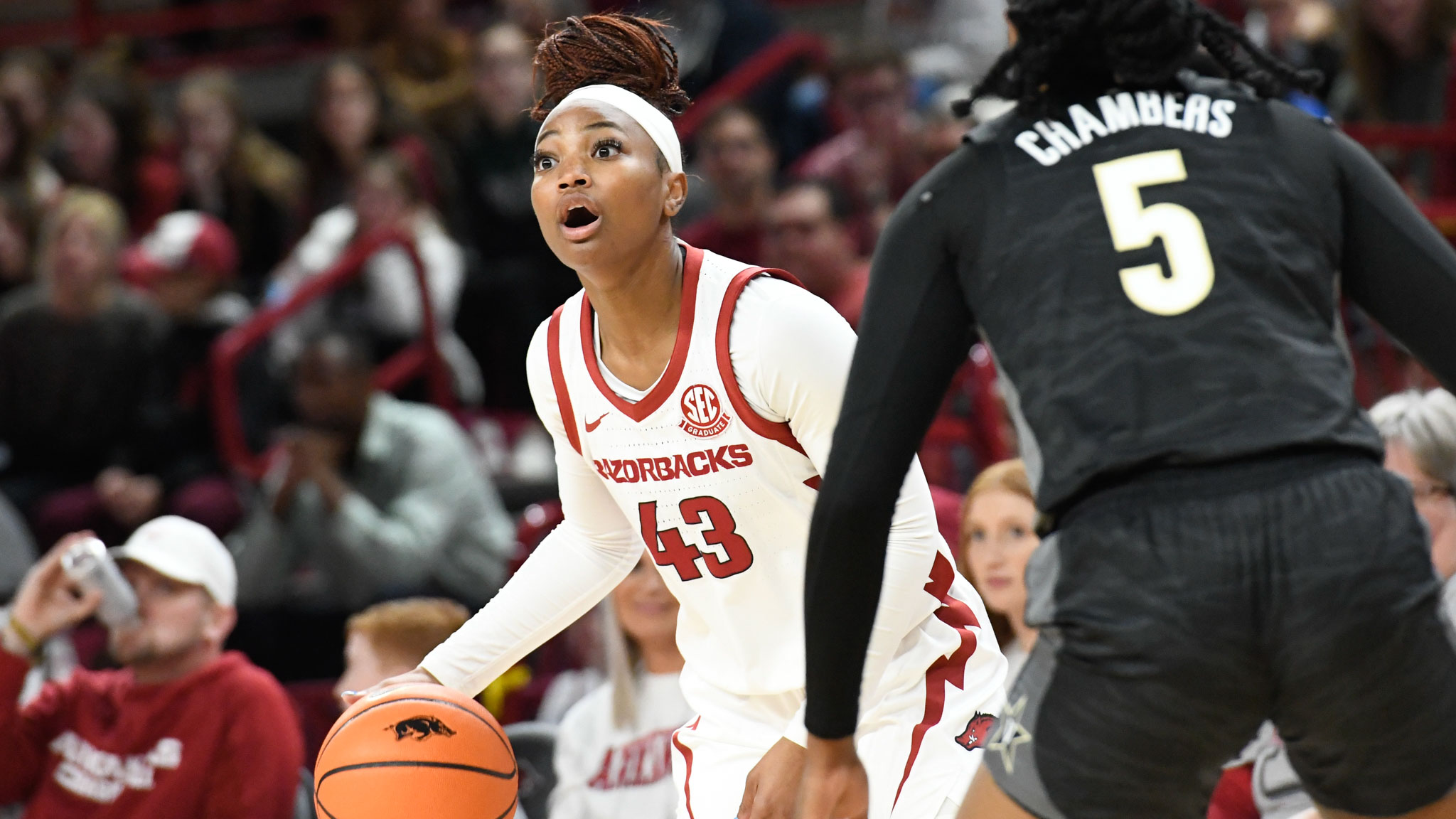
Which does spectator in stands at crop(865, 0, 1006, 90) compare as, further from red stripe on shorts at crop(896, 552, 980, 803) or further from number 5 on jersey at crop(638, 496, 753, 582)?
number 5 on jersey at crop(638, 496, 753, 582)

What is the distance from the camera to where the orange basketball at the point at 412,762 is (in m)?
3.06

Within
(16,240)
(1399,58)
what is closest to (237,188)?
(16,240)

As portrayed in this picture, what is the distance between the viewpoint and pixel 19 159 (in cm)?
948

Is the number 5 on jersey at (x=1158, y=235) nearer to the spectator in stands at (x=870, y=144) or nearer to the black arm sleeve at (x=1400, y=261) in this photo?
the black arm sleeve at (x=1400, y=261)

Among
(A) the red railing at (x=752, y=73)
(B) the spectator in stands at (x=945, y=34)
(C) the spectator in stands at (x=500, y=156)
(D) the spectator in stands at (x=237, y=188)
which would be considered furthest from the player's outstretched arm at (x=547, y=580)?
(D) the spectator in stands at (x=237, y=188)

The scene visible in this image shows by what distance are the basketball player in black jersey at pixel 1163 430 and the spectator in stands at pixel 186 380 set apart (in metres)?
5.32

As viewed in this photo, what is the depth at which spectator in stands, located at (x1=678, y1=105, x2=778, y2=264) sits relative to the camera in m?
7.30

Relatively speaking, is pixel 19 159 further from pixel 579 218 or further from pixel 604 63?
pixel 579 218

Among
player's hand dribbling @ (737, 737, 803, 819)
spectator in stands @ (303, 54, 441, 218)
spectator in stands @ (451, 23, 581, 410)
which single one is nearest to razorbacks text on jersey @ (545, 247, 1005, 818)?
player's hand dribbling @ (737, 737, 803, 819)

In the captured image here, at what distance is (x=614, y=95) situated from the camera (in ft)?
10.1

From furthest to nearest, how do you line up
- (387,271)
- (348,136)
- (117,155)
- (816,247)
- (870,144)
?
1. (117,155)
2. (348,136)
3. (870,144)
4. (387,271)
5. (816,247)

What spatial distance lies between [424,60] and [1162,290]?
7954 mm

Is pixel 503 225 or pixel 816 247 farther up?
pixel 816 247

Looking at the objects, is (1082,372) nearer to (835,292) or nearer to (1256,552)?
(1256,552)
